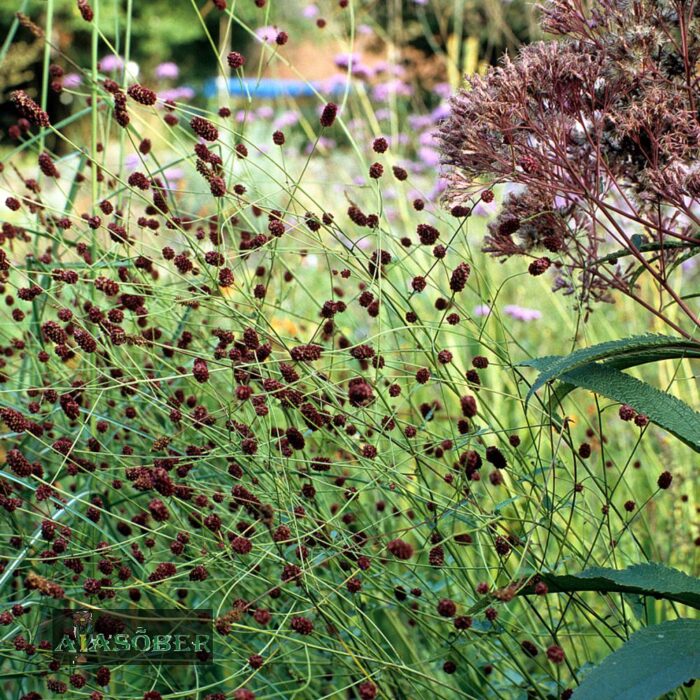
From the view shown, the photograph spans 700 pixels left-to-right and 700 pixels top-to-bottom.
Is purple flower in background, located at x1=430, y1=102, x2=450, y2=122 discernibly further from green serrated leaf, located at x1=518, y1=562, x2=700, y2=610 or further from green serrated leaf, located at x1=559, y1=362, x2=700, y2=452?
green serrated leaf, located at x1=518, y1=562, x2=700, y2=610

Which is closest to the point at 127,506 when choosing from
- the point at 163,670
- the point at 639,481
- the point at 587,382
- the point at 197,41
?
the point at 163,670

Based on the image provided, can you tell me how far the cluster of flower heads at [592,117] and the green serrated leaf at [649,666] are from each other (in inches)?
18.2

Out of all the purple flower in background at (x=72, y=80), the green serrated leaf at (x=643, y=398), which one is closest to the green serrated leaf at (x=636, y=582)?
the green serrated leaf at (x=643, y=398)

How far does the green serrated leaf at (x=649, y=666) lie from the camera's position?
121cm

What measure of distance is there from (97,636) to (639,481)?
2.11m

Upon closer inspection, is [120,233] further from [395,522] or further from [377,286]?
[395,522]

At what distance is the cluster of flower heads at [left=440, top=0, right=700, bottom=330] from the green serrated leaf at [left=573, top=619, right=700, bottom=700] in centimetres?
46

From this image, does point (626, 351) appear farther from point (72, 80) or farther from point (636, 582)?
point (72, 80)

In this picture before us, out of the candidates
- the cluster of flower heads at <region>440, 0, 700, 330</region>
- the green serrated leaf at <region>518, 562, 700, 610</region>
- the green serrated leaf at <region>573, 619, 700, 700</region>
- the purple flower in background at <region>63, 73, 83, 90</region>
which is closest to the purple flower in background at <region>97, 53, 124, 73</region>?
the purple flower in background at <region>63, 73, 83, 90</region>

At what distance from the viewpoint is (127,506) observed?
2305 millimetres

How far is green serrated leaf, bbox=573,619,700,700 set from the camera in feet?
3.96

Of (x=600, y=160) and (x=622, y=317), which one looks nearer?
(x=600, y=160)

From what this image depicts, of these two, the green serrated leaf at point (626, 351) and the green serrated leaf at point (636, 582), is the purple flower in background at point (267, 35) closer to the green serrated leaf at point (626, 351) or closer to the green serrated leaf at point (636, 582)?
the green serrated leaf at point (626, 351)

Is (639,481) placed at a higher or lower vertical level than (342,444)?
higher
